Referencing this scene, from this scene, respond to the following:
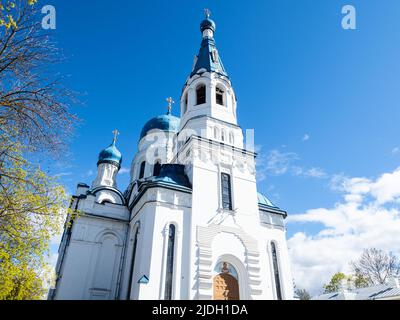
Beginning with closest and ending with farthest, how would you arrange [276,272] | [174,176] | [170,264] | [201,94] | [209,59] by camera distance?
[170,264] < [276,272] < [174,176] < [201,94] < [209,59]

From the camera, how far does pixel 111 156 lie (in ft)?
74.6

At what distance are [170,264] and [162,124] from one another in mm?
15357

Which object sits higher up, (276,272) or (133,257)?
(133,257)

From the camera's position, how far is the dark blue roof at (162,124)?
2522 centimetres

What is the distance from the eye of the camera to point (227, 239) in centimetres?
1362

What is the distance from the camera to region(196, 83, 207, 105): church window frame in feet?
59.6

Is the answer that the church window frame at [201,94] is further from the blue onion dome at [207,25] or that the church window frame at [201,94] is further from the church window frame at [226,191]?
the blue onion dome at [207,25]

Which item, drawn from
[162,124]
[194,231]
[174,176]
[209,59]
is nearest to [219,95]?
[209,59]

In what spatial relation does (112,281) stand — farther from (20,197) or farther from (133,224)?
(20,197)

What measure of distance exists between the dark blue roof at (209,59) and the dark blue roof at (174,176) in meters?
7.04

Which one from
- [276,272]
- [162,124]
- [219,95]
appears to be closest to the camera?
[276,272]

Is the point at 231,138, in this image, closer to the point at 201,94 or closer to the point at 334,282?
the point at 201,94

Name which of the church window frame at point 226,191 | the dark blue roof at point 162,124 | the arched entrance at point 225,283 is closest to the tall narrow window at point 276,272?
the arched entrance at point 225,283
